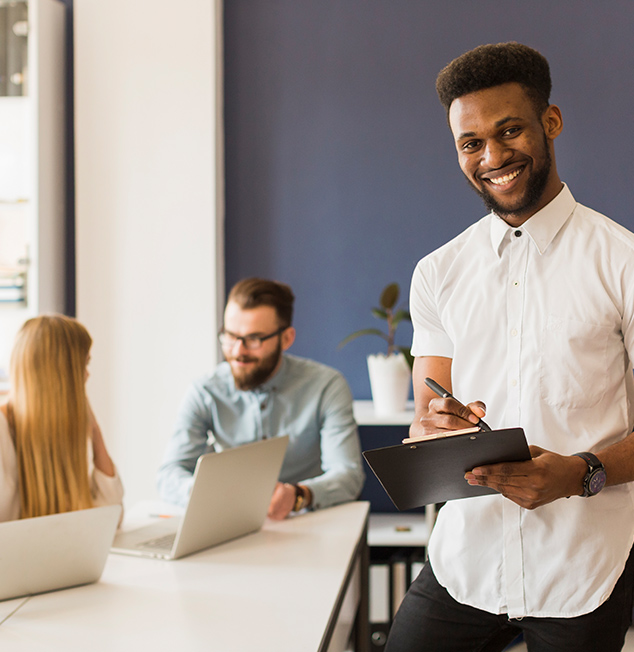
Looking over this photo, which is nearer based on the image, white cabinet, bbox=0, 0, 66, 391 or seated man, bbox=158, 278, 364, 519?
seated man, bbox=158, 278, 364, 519

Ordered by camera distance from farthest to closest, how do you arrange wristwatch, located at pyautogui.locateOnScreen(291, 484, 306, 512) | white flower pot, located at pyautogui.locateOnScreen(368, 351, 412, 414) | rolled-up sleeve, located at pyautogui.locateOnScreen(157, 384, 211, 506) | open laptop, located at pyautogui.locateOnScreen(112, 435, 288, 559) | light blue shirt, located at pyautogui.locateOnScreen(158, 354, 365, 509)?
white flower pot, located at pyautogui.locateOnScreen(368, 351, 412, 414), light blue shirt, located at pyautogui.locateOnScreen(158, 354, 365, 509), rolled-up sleeve, located at pyautogui.locateOnScreen(157, 384, 211, 506), wristwatch, located at pyautogui.locateOnScreen(291, 484, 306, 512), open laptop, located at pyautogui.locateOnScreen(112, 435, 288, 559)

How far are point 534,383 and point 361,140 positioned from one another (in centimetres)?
227

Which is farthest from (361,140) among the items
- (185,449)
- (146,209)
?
(185,449)

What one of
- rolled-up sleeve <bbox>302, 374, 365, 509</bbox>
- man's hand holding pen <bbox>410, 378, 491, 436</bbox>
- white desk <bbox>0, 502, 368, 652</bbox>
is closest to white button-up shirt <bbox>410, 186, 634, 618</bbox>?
man's hand holding pen <bbox>410, 378, 491, 436</bbox>

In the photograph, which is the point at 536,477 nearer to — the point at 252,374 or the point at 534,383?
the point at 534,383

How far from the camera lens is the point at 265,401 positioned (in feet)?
8.08

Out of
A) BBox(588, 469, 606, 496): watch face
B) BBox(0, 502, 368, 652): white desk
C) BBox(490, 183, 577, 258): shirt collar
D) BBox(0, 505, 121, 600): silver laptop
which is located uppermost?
BBox(490, 183, 577, 258): shirt collar

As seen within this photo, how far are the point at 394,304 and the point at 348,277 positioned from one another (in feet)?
1.22

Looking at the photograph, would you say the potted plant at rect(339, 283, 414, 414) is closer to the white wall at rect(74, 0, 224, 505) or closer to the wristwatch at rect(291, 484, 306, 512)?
the white wall at rect(74, 0, 224, 505)

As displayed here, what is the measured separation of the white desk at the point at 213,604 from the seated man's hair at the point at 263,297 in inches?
32.1

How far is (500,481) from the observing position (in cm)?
116

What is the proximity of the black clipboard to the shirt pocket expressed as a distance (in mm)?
171

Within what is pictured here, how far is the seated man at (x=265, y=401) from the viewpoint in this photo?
2410mm

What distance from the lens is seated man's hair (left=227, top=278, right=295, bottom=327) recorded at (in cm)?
243
